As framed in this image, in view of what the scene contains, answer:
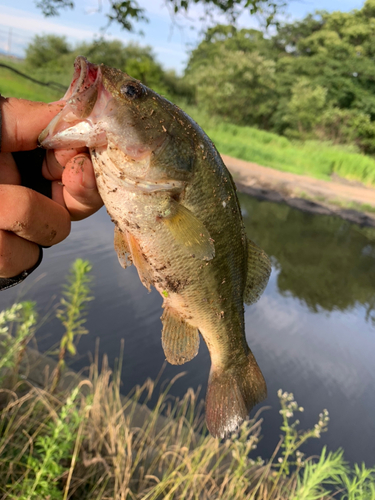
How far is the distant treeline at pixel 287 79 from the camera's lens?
2348 cm

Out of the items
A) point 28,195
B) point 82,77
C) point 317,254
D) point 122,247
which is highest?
point 82,77

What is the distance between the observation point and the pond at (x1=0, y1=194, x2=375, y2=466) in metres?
3.85

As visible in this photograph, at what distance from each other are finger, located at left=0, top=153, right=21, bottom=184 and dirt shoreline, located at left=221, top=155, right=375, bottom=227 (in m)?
11.5

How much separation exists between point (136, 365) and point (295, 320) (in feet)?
10.0

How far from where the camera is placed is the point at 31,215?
1.22 m

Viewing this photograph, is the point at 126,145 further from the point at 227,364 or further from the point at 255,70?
the point at 255,70

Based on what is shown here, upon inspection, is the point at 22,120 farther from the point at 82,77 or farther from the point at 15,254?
the point at 15,254

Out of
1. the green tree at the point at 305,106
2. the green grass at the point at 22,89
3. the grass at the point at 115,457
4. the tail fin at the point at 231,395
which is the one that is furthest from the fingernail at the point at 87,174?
the green tree at the point at 305,106

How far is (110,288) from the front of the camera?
16.4 ft

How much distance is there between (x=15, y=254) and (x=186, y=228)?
0.63m

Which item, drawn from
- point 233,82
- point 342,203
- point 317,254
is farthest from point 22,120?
point 233,82

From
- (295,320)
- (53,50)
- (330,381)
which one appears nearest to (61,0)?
(295,320)

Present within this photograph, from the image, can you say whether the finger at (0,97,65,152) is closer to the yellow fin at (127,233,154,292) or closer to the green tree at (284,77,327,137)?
the yellow fin at (127,233,154,292)

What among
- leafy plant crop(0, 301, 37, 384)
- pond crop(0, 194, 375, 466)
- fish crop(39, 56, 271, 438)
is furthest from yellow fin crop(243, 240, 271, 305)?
pond crop(0, 194, 375, 466)
